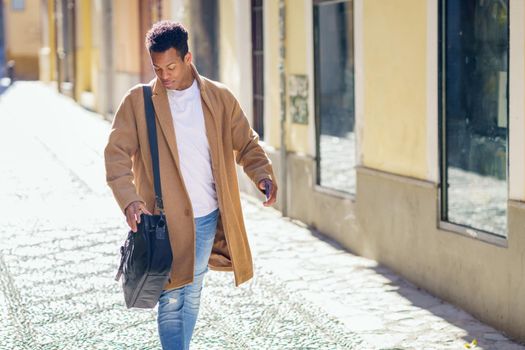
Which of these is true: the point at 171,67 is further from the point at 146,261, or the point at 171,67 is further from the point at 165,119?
the point at 146,261

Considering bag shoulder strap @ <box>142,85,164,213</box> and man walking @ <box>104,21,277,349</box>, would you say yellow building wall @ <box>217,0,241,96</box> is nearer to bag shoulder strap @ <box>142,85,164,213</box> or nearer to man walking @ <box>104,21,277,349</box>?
man walking @ <box>104,21,277,349</box>

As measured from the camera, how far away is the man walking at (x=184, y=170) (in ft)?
15.2

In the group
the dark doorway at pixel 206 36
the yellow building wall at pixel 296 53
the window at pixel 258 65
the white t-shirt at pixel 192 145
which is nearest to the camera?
the white t-shirt at pixel 192 145

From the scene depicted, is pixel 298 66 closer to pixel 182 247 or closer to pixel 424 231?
pixel 424 231

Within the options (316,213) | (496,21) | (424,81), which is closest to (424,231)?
(424,81)

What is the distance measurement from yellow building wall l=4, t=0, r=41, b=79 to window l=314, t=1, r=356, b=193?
3683cm

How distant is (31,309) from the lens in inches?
263

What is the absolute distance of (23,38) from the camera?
48.7 m

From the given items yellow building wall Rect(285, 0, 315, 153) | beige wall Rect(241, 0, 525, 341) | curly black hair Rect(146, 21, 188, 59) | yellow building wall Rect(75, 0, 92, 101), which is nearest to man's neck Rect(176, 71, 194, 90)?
curly black hair Rect(146, 21, 188, 59)

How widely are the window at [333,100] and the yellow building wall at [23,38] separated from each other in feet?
121

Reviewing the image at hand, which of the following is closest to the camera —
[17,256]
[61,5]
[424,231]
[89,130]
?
[424,231]

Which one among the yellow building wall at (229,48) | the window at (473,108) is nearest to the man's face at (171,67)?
the window at (473,108)

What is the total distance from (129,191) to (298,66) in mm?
5970

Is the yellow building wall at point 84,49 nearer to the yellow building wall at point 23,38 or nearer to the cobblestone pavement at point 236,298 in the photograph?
the cobblestone pavement at point 236,298
